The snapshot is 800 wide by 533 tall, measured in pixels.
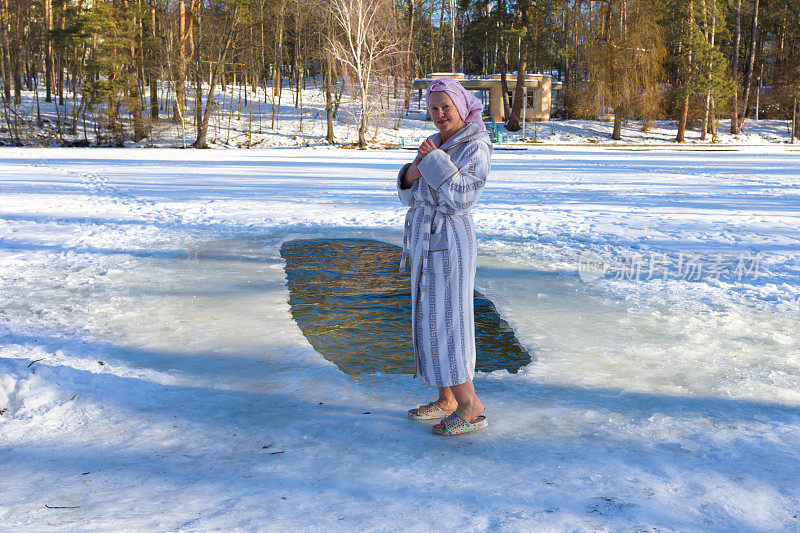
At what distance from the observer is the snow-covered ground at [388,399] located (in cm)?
271

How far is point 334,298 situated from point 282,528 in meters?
4.17

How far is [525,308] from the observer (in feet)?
19.9

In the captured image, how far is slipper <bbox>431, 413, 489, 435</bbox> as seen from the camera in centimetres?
344

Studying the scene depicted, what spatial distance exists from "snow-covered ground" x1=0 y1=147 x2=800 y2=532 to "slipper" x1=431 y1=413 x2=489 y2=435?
7cm

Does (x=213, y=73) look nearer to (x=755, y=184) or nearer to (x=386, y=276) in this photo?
(x=755, y=184)

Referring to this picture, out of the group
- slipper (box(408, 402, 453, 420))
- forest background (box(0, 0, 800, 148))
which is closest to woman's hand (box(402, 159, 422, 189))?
slipper (box(408, 402, 453, 420))

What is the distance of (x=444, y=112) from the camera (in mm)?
3320

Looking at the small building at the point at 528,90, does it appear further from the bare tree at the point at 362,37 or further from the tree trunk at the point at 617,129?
the bare tree at the point at 362,37

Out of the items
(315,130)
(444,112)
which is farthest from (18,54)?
(444,112)

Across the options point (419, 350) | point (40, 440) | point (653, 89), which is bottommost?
point (40, 440)

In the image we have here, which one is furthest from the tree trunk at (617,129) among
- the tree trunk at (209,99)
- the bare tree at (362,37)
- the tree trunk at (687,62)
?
the tree trunk at (209,99)

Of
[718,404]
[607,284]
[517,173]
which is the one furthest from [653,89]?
[718,404]

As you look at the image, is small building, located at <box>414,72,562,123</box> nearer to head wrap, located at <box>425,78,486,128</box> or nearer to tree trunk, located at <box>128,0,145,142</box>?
tree trunk, located at <box>128,0,145,142</box>

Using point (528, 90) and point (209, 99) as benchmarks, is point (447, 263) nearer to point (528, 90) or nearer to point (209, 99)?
point (209, 99)
